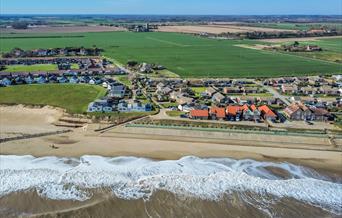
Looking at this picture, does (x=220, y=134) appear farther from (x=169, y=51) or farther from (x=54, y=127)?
(x=169, y=51)

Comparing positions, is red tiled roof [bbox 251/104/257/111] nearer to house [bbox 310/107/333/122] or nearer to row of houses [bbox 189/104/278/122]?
row of houses [bbox 189/104/278/122]

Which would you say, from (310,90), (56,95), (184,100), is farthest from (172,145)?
(310,90)

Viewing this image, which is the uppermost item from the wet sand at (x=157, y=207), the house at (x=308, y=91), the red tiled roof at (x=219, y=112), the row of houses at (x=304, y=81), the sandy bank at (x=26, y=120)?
the row of houses at (x=304, y=81)

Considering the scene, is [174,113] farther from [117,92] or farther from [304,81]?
[304,81]

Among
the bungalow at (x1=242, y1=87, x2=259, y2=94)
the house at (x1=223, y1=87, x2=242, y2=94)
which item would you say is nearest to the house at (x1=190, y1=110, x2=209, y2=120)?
the house at (x1=223, y1=87, x2=242, y2=94)

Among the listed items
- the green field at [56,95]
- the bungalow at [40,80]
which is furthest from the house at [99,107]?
the bungalow at [40,80]

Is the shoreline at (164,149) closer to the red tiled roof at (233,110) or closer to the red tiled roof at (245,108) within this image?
the red tiled roof at (233,110)

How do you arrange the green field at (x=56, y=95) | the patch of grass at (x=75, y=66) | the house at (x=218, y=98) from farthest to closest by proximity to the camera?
the patch of grass at (x=75, y=66) < the house at (x=218, y=98) < the green field at (x=56, y=95)
